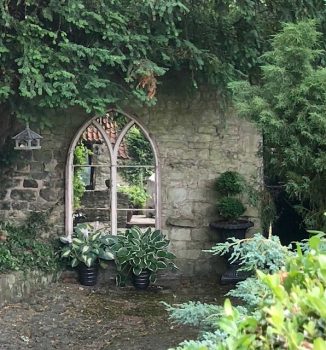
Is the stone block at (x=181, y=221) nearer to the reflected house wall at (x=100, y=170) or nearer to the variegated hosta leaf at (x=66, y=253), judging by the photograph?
the reflected house wall at (x=100, y=170)

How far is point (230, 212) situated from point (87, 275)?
2035mm

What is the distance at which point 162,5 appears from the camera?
195 inches

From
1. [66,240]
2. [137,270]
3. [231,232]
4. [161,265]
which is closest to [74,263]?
[66,240]

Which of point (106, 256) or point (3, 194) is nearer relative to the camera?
point (106, 256)

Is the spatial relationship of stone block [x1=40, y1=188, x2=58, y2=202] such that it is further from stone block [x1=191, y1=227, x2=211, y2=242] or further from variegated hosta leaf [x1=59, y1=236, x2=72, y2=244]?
stone block [x1=191, y1=227, x2=211, y2=242]

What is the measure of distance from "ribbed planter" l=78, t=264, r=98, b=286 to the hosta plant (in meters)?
0.07

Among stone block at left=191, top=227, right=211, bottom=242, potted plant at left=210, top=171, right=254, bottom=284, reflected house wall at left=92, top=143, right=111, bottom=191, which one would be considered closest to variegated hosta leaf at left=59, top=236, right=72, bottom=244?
reflected house wall at left=92, top=143, right=111, bottom=191

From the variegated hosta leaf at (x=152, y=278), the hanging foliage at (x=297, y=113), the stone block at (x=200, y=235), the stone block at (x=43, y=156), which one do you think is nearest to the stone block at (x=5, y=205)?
the stone block at (x=43, y=156)

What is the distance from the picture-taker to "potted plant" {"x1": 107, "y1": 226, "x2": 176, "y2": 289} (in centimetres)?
661

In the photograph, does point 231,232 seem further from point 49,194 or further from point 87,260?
point 49,194

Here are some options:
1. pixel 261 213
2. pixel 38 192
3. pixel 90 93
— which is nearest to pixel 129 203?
pixel 38 192

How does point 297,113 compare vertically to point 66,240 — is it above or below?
above

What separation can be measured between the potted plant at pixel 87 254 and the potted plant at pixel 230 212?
58.6 inches

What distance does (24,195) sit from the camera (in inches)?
284
